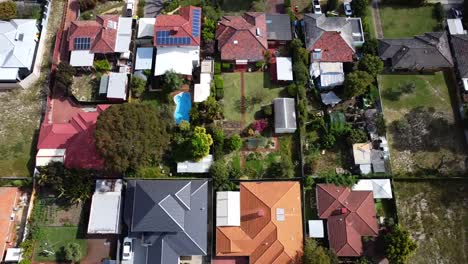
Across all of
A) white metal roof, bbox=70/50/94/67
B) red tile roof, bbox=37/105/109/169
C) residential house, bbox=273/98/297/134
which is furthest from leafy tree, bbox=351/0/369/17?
red tile roof, bbox=37/105/109/169

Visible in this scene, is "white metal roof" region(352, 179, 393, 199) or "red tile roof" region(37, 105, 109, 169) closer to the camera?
"white metal roof" region(352, 179, 393, 199)

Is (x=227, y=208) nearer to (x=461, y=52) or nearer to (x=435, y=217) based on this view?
(x=435, y=217)

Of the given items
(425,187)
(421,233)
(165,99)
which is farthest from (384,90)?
(165,99)

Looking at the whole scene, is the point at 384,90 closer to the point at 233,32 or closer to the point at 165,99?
the point at 233,32

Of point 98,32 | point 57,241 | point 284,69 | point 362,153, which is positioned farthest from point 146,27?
point 362,153

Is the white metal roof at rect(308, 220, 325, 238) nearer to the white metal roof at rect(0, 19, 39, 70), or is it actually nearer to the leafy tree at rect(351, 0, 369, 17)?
the leafy tree at rect(351, 0, 369, 17)

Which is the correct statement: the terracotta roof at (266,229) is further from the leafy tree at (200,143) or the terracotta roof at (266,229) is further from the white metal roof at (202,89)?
the white metal roof at (202,89)
